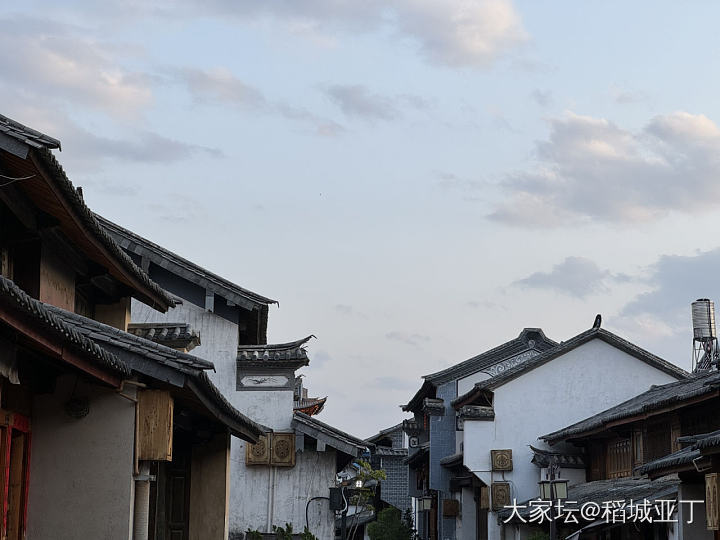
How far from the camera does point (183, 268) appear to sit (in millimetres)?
23562

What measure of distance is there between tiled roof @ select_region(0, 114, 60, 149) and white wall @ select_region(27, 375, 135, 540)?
8.21 feet

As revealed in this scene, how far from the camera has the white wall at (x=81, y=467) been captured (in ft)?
35.2

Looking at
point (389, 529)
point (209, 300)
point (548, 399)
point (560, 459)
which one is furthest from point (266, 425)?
point (389, 529)

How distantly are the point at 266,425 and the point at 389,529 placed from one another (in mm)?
21485

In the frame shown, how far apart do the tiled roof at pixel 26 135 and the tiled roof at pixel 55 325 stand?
1703mm

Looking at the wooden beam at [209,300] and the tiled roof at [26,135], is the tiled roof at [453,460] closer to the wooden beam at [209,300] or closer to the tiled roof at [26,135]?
the wooden beam at [209,300]

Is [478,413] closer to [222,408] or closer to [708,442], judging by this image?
[708,442]

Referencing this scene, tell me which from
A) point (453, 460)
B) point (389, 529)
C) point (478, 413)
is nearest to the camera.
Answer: point (478, 413)

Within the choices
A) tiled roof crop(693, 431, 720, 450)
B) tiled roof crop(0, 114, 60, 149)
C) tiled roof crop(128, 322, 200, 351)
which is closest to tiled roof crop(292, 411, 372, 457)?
tiled roof crop(128, 322, 200, 351)

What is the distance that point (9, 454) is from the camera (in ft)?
32.8

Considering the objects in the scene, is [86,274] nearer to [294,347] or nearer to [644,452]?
[294,347]

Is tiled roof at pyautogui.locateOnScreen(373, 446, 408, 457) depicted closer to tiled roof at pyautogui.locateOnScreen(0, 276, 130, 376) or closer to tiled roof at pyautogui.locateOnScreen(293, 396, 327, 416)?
tiled roof at pyautogui.locateOnScreen(293, 396, 327, 416)

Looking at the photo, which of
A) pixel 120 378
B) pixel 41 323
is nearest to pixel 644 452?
pixel 120 378

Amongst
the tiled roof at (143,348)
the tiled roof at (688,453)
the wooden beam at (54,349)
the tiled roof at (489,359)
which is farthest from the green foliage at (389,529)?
the wooden beam at (54,349)
